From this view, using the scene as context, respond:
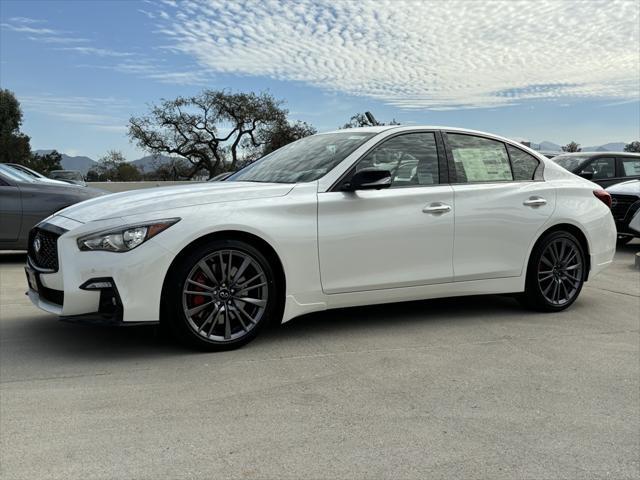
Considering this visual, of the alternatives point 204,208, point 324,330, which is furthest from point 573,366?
point 204,208

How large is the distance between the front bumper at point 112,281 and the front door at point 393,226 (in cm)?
120

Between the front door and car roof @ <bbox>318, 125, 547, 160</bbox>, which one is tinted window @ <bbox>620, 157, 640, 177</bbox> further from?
the front door

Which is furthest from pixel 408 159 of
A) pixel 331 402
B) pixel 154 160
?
pixel 154 160

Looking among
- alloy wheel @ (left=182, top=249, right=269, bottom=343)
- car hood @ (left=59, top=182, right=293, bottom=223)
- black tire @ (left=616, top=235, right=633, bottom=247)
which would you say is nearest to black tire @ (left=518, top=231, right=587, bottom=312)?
car hood @ (left=59, top=182, right=293, bottom=223)

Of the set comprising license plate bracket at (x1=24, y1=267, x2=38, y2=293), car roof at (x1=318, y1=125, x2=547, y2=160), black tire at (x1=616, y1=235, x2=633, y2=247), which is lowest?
black tire at (x1=616, y1=235, x2=633, y2=247)

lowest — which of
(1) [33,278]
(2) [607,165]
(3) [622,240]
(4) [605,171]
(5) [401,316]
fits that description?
(3) [622,240]

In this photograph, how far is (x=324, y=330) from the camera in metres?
4.76

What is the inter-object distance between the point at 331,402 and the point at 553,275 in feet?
9.90

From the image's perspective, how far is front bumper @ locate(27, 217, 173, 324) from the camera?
3.75m

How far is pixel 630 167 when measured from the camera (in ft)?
40.3

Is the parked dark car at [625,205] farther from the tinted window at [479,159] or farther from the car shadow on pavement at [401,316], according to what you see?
the tinted window at [479,159]

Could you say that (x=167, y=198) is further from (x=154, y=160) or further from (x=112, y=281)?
(x=154, y=160)

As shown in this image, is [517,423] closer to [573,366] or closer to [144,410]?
[573,366]

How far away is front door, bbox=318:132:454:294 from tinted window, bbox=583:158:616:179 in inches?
328
